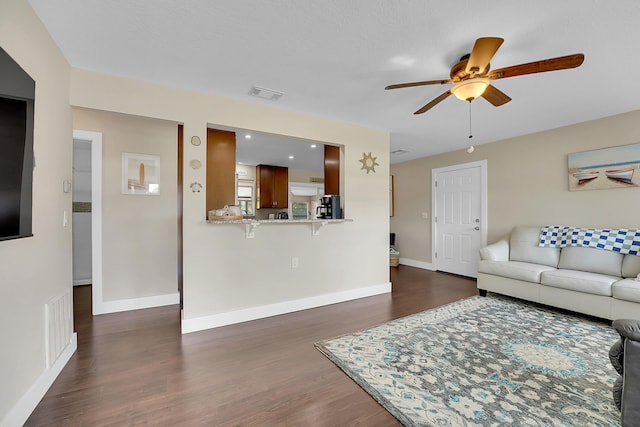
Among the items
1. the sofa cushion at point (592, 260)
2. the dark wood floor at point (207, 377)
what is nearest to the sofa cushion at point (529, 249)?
the sofa cushion at point (592, 260)

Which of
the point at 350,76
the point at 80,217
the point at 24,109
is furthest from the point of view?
the point at 80,217

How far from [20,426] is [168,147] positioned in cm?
288

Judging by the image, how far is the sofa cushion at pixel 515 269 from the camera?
3.33 metres

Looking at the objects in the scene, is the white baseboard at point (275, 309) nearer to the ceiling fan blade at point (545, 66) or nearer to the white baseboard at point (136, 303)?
the white baseboard at point (136, 303)

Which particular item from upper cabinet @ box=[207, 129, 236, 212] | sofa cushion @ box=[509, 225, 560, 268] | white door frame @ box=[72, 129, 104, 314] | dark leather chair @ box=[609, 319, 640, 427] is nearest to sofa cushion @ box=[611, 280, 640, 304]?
sofa cushion @ box=[509, 225, 560, 268]

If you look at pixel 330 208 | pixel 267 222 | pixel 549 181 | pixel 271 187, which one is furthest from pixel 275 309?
pixel 549 181

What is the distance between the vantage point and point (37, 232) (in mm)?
1697

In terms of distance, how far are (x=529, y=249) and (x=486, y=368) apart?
2563 millimetres

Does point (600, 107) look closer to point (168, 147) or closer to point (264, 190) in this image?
point (168, 147)

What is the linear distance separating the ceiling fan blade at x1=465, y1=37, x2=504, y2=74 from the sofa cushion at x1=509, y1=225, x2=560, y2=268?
2.99 metres

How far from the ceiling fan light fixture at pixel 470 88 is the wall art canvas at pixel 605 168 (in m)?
2.69

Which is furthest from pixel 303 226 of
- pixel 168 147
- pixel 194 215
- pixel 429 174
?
pixel 429 174

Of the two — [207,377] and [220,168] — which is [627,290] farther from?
[220,168]

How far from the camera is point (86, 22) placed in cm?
173
